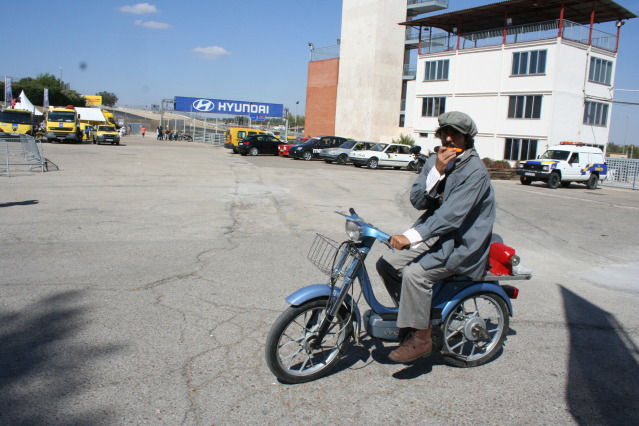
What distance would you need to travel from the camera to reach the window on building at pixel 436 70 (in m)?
42.1

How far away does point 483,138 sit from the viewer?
38938 mm

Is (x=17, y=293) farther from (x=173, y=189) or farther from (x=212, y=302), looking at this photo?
(x=173, y=189)

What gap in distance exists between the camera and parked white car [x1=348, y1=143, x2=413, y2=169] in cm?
3097

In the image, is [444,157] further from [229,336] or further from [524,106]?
[524,106]

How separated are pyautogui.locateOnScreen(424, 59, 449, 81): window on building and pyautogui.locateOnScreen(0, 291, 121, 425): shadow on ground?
4109 centimetres

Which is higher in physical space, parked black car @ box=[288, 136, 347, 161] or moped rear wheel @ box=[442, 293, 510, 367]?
parked black car @ box=[288, 136, 347, 161]

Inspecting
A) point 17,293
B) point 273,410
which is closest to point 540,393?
point 273,410

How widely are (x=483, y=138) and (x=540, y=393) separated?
123ft

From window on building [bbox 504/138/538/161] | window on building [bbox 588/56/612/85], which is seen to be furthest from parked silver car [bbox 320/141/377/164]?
window on building [bbox 588/56/612/85]

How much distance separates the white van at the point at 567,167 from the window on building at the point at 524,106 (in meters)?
10.4

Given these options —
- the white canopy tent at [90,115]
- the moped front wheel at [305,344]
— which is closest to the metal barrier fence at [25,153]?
the moped front wheel at [305,344]

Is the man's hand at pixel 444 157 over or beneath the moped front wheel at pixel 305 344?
over

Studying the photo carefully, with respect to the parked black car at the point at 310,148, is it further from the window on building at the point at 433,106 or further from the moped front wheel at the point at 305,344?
the moped front wheel at the point at 305,344

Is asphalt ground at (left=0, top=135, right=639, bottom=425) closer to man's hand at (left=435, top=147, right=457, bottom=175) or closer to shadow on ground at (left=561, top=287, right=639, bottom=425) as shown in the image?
shadow on ground at (left=561, top=287, right=639, bottom=425)
